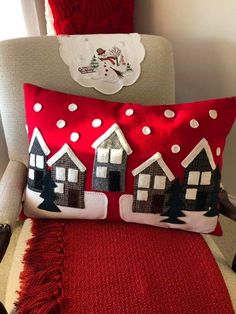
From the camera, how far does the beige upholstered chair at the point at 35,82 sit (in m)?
0.89

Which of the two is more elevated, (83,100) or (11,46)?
(11,46)

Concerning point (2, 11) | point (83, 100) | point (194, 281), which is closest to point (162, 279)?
point (194, 281)

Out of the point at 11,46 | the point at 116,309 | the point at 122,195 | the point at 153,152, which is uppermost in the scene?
the point at 11,46

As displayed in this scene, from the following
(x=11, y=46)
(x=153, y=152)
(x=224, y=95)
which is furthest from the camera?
(x=224, y=95)

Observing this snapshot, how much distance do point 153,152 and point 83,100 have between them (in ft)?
0.69

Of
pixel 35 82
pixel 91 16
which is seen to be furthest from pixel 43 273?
pixel 91 16

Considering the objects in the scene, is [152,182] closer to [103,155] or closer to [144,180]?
[144,180]

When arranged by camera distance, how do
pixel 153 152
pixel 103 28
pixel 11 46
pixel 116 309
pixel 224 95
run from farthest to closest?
1. pixel 224 95
2. pixel 103 28
3. pixel 11 46
4. pixel 153 152
5. pixel 116 309

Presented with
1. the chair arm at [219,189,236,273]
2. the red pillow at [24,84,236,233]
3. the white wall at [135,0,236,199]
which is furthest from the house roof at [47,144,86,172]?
the white wall at [135,0,236,199]

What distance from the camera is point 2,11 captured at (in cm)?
98

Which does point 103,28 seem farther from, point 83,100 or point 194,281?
point 194,281

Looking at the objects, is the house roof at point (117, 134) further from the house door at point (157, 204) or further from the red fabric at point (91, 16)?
the red fabric at point (91, 16)

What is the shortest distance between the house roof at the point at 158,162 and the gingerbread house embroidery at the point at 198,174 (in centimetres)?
4

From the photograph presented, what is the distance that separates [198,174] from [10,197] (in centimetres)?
43
